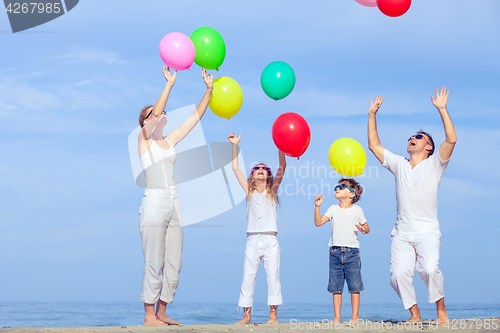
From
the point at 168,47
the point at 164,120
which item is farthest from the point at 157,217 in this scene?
the point at 168,47

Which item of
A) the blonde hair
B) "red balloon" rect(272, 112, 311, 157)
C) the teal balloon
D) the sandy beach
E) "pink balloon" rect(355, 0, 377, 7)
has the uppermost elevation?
"pink balloon" rect(355, 0, 377, 7)

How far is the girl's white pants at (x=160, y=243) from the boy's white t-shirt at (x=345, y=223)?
6.06ft

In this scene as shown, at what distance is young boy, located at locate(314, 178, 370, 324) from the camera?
5.38 metres

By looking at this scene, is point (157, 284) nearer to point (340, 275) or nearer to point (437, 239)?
point (340, 275)

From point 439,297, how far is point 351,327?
0.99m

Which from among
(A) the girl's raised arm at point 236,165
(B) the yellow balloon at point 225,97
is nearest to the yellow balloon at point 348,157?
(A) the girl's raised arm at point 236,165

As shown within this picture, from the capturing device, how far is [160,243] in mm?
4781

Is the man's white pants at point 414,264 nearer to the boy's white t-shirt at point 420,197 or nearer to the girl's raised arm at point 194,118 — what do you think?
the boy's white t-shirt at point 420,197

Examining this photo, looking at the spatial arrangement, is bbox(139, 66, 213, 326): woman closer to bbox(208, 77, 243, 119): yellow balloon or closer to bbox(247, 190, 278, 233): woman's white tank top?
bbox(208, 77, 243, 119): yellow balloon

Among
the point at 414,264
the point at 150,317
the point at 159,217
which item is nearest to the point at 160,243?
the point at 159,217

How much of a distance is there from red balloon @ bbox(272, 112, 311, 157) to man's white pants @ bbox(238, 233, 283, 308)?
1.04 metres

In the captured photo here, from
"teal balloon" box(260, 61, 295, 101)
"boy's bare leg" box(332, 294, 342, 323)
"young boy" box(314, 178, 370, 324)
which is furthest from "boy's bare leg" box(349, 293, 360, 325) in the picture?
"teal balloon" box(260, 61, 295, 101)

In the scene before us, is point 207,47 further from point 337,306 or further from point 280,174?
point 337,306

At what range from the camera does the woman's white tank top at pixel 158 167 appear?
15.9ft
